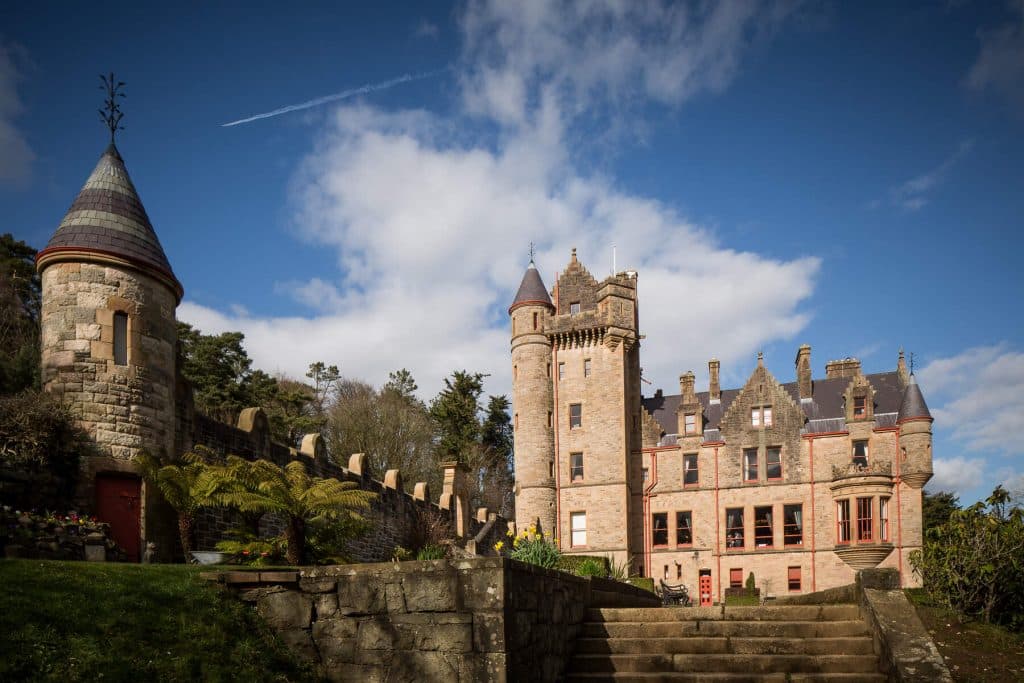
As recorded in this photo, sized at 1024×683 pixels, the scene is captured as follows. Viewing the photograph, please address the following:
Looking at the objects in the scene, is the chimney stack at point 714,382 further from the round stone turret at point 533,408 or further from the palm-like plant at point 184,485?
the palm-like plant at point 184,485

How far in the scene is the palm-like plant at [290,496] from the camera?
439 inches

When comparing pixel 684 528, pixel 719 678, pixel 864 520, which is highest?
pixel 719 678

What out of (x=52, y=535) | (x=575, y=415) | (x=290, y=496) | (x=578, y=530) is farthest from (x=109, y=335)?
(x=578, y=530)

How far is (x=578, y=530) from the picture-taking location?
41.3m

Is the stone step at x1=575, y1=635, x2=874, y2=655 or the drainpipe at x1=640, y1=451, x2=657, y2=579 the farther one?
the drainpipe at x1=640, y1=451, x2=657, y2=579

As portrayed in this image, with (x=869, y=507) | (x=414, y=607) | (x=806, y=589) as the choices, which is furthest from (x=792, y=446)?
(x=414, y=607)

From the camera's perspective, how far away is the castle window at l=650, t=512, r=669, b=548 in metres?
40.9

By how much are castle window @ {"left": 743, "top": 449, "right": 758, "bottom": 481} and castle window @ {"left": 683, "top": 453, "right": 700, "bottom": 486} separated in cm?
252

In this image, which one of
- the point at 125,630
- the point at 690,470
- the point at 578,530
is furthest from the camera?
the point at 578,530

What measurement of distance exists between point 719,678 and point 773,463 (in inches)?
1332

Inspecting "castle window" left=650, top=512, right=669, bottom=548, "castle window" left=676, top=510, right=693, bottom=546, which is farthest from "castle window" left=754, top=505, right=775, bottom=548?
"castle window" left=650, top=512, right=669, bottom=548

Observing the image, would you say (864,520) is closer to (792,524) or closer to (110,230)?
(792,524)

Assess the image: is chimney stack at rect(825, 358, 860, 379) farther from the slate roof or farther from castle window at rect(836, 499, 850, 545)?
castle window at rect(836, 499, 850, 545)

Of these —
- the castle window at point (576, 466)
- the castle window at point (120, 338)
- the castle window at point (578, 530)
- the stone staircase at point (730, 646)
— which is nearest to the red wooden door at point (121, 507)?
the castle window at point (120, 338)
